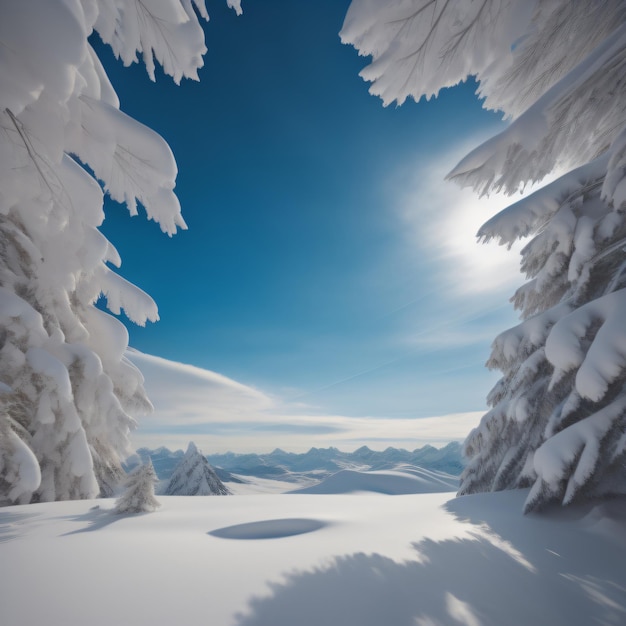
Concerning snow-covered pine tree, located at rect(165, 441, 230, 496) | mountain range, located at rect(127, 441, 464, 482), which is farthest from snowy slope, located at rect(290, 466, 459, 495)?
mountain range, located at rect(127, 441, 464, 482)

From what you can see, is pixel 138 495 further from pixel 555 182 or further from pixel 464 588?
pixel 555 182

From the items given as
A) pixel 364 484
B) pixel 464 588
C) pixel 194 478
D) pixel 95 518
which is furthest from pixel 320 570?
pixel 194 478

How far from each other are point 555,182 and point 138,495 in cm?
681

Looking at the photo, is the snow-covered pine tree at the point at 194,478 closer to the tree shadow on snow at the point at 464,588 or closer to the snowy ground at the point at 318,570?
the snowy ground at the point at 318,570

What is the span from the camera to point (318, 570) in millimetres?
1920

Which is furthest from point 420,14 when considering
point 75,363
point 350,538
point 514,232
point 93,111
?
point 75,363

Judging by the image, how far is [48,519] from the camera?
10.9 feet

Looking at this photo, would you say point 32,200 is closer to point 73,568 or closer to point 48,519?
point 73,568

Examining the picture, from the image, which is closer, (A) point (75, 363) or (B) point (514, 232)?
(B) point (514, 232)

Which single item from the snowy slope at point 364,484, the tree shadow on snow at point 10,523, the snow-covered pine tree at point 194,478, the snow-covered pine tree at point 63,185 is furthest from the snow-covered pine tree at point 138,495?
the snow-covered pine tree at point 194,478

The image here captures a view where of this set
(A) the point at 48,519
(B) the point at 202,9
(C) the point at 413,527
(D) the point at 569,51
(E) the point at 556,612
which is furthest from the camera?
(D) the point at 569,51

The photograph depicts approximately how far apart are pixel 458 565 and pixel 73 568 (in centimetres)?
263

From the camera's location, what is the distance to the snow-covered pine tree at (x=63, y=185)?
1.19 m

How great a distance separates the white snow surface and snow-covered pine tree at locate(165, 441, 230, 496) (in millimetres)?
22198
